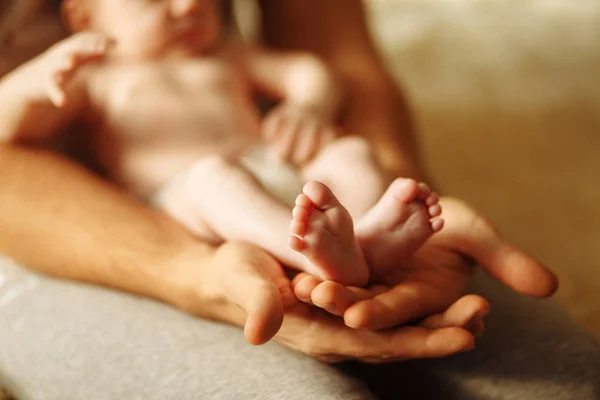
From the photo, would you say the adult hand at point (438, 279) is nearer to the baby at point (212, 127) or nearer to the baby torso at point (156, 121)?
the baby at point (212, 127)

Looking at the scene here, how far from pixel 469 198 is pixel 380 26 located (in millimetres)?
599

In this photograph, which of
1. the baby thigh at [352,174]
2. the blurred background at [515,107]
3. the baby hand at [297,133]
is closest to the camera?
the baby thigh at [352,174]

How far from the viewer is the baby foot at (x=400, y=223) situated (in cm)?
49

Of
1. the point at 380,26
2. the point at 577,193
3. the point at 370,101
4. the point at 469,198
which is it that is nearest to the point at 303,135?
the point at 370,101

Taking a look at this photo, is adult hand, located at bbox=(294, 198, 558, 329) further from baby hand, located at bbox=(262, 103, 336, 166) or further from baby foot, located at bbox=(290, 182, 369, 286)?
baby hand, located at bbox=(262, 103, 336, 166)

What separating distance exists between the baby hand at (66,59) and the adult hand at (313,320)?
0.22m

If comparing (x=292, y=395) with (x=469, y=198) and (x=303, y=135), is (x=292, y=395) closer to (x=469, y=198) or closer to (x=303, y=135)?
(x=303, y=135)

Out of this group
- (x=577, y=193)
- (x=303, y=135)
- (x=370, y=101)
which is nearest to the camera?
(x=303, y=135)

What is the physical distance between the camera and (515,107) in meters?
1.29

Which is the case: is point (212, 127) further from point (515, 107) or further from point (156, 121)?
point (515, 107)

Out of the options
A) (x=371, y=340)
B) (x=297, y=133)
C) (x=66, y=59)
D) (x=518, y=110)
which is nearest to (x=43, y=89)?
(x=66, y=59)

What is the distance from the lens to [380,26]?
1.53 meters

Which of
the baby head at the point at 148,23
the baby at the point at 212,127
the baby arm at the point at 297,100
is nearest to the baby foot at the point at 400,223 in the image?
the baby at the point at 212,127

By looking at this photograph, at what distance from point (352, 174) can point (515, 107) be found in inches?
31.9
